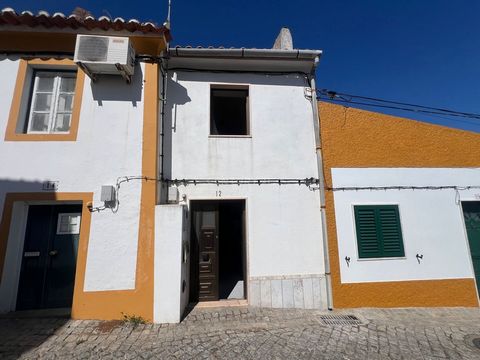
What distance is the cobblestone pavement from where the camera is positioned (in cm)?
399

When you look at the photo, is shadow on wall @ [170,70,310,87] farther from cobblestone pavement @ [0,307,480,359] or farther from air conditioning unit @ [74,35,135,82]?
cobblestone pavement @ [0,307,480,359]

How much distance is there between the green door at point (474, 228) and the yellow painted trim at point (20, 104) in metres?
10.2

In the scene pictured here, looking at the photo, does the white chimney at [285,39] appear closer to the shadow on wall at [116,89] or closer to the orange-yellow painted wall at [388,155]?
the orange-yellow painted wall at [388,155]

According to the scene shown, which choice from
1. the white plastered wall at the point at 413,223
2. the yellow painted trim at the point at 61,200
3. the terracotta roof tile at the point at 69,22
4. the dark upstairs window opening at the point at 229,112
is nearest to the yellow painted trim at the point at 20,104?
the terracotta roof tile at the point at 69,22

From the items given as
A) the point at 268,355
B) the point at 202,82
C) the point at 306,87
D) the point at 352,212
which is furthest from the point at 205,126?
the point at 268,355

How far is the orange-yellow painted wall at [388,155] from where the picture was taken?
20.0 ft

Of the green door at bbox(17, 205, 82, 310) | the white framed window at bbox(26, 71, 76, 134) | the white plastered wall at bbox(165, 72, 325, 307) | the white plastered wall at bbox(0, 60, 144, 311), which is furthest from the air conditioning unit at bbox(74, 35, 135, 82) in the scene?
the green door at bbox(17, 205, 82, 310)

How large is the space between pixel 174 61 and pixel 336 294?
7.21 m

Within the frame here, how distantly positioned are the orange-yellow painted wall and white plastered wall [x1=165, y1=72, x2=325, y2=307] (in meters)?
0.44

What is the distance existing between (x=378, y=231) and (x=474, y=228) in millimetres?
2873

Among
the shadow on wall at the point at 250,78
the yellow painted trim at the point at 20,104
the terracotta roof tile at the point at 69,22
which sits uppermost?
the terracotta roof tile at the point at 69,22

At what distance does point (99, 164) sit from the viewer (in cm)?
552

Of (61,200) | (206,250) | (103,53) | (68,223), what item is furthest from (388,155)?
(68,223)

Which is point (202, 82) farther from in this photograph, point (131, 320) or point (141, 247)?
point (131, 320)
